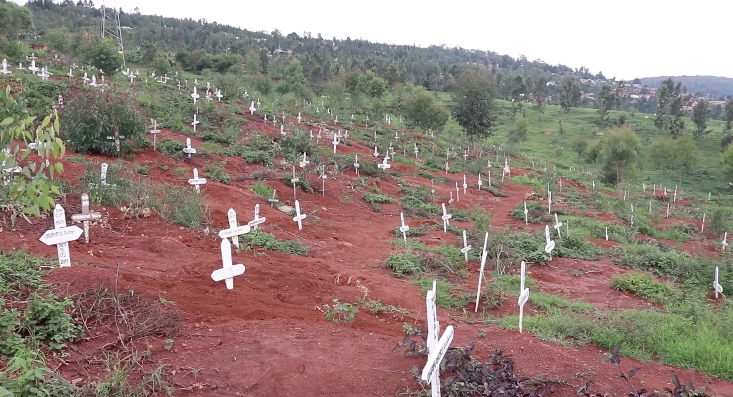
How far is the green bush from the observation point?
47.9 ft

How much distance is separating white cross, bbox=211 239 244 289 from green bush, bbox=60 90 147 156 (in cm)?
983

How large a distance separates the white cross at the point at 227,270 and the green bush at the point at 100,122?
9.83 meters

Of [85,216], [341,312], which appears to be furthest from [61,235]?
[341,312]

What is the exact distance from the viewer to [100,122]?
1450cm

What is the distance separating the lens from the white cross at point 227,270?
6598 millimetres

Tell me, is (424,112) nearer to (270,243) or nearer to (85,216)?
(270,243)

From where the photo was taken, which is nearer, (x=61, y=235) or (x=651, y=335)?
(x=61, y=235)

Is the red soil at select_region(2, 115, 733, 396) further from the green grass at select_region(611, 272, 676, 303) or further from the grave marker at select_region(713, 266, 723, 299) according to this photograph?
the grave marker at select_region(713, 266, 723, 299)

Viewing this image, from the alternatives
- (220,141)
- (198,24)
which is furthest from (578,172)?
(198,24)

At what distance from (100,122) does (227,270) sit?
32.8 feet

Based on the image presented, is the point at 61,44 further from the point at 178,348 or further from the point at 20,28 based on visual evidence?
the point at 178,348

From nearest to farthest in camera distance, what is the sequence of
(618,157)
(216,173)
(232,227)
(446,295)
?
(232,227) → (446,295) → (216,173) → (618,157)

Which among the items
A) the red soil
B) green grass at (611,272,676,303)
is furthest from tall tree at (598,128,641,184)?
green grass at (611,272,676,303)

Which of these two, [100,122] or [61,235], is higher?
[100,122]
